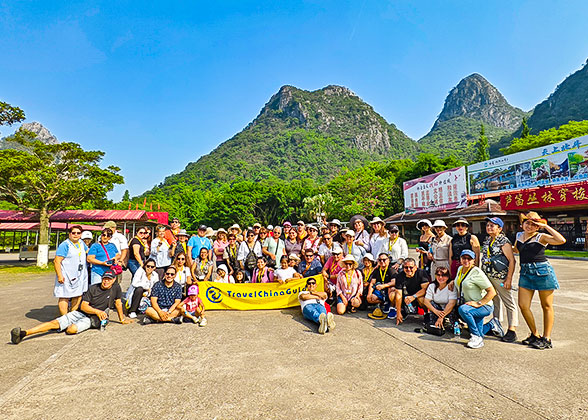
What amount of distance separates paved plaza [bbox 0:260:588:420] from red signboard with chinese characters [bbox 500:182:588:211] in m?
17.2

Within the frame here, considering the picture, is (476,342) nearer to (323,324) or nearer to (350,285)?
(323,324)

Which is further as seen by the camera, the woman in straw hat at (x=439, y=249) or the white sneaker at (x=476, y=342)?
the woman in straw hat at (x=439, y=249)

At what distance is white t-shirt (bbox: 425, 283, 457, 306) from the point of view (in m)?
4.88

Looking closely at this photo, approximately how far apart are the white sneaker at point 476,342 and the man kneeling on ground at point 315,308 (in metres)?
1.84

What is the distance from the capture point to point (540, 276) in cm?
417

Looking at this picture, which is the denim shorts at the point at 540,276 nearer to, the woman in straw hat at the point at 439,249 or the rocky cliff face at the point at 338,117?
the woman in straw hat at the point at 439,249

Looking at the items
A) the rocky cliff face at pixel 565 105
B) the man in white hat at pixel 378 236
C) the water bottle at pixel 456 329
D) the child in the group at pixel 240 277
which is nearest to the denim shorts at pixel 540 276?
the water bottle at pixel 456 329

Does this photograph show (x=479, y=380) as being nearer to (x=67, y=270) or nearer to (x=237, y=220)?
(x=67, y=270)

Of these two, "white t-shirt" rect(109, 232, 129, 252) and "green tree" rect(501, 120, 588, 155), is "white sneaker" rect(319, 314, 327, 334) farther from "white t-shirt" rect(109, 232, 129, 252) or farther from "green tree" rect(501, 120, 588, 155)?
"green tree" rect(501, 120, 588, 155)

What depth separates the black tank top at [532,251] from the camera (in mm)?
4152

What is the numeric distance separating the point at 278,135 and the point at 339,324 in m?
126

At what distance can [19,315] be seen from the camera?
640 cm

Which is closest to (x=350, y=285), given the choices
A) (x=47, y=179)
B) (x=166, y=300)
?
(x=166, y=300)

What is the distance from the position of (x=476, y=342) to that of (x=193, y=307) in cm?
442
